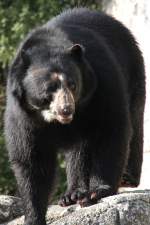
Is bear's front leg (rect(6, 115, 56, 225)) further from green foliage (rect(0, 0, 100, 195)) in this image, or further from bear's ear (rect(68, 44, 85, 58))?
green foliage (rect(0, 0, 100, 195))

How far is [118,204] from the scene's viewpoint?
660cm

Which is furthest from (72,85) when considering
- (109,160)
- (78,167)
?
(78,167)

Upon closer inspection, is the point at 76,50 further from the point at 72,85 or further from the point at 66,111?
the point at 66,111

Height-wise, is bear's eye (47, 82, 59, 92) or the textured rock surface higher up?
bear's eye (47, 82, 59, 92)

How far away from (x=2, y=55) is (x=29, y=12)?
2.24 ft

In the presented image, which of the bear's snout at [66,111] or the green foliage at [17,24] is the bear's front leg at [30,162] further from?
the green foliage at [17,24]

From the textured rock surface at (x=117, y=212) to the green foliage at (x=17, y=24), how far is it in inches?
206

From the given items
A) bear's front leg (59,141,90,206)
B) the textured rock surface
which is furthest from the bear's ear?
the textured rock surface

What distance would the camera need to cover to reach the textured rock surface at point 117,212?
21.4ft

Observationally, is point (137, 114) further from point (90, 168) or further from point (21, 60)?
point (21, 60)

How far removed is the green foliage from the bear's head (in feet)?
15.9

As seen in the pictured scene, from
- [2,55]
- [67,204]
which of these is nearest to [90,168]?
[67,204]

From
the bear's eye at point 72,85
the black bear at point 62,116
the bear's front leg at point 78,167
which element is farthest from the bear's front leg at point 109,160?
the bear's eye at point 72,85

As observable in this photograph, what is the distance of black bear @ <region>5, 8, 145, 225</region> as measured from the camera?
7035mm
